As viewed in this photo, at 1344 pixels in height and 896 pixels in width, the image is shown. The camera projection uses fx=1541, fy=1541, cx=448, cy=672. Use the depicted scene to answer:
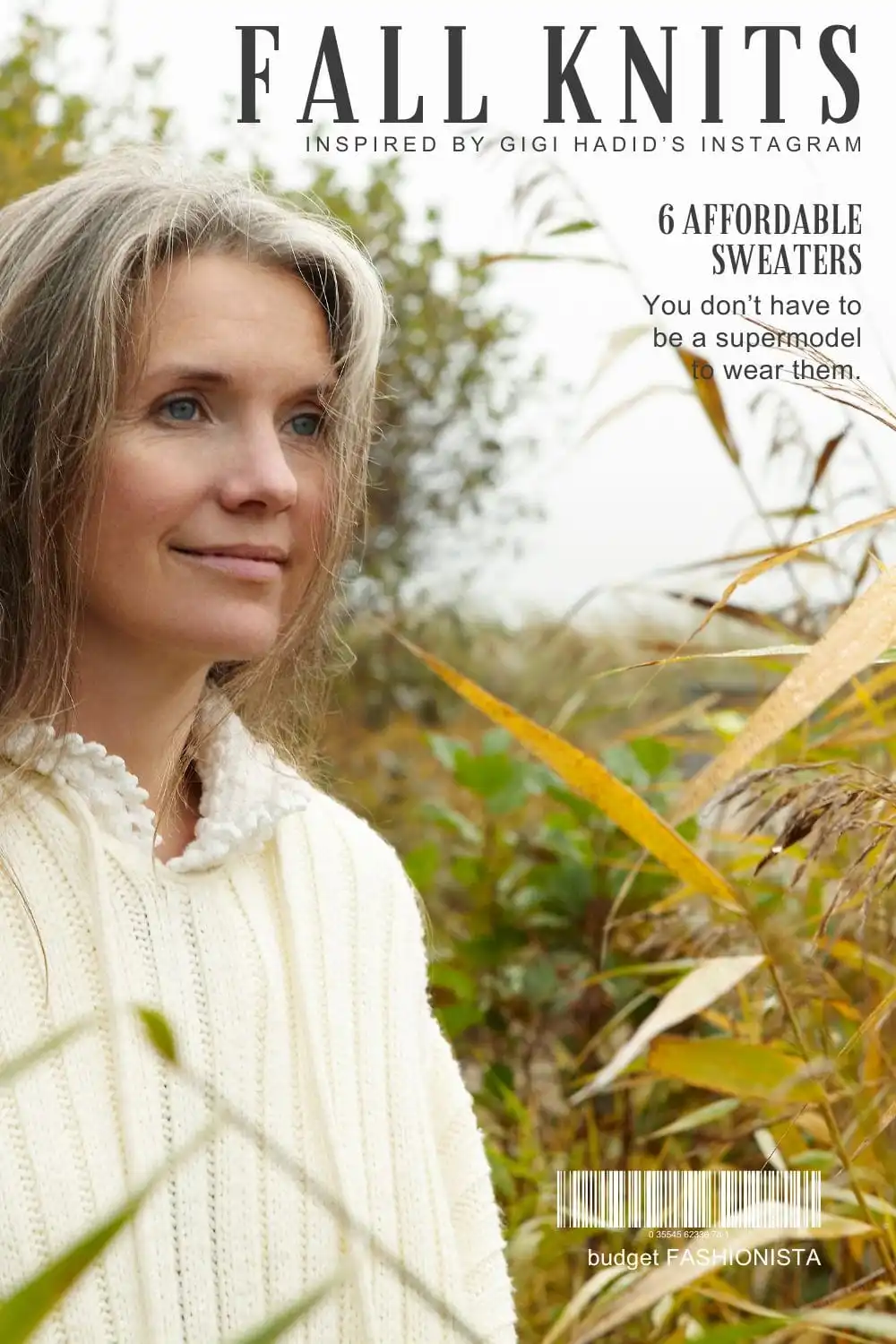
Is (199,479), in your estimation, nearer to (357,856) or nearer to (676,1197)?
(357,856)

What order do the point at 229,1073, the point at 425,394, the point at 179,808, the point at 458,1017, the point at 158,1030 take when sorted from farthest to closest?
1. the point at 425,394
2. the point at 458,1017
3. the point at 179,808
4. the point at 229,1073
5. the point at 158,1030

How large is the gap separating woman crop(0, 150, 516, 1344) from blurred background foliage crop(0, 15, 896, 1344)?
7.9 inches

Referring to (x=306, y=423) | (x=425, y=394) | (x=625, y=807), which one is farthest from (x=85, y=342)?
(x=425, y=394)

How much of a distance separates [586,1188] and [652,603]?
2.89ft

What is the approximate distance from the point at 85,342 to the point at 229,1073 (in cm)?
52

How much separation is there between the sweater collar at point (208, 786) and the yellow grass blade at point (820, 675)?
0.52 m

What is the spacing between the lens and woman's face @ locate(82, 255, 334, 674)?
1026 mm

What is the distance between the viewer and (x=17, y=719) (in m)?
1.07

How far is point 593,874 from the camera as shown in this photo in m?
2.35

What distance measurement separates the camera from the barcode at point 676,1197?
1393mm

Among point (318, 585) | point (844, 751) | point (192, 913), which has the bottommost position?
point (192, 913)

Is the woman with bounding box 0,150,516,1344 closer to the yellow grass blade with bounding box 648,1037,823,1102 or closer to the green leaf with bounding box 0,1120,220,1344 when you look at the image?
the yellow grass blade with bounding box 648,1037,823,1102

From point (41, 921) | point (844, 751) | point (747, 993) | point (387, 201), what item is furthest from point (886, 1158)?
point (387, 201)

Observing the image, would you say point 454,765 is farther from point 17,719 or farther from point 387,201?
point 387,201
